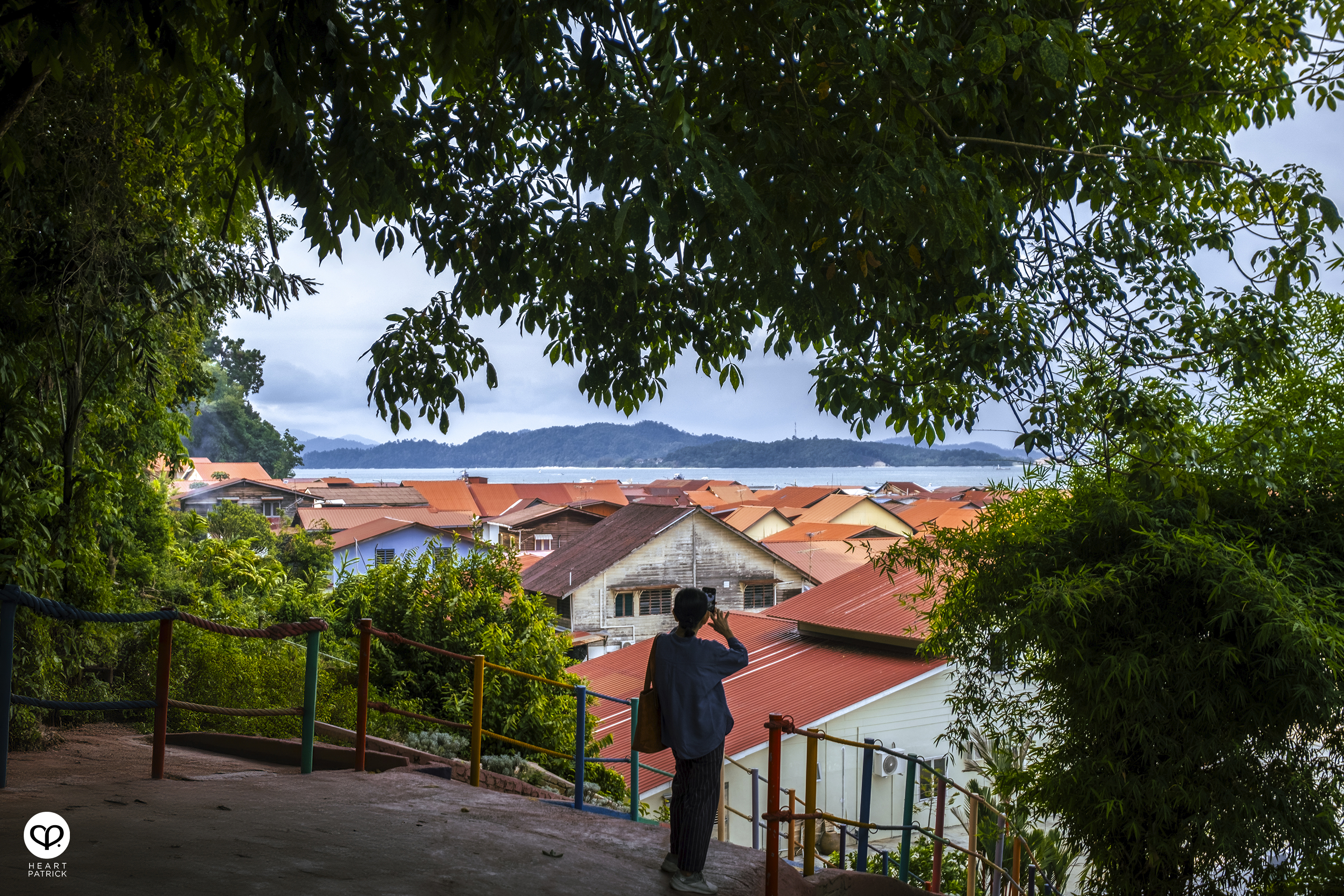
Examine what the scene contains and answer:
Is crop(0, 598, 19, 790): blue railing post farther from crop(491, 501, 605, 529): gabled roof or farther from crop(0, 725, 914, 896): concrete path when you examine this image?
crop(491, 501, 605, 529): gabled roof

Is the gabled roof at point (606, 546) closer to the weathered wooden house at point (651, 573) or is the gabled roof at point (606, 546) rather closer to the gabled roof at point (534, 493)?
the weathered wooden house at point (651, 573)

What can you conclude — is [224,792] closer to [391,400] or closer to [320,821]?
[320,821]

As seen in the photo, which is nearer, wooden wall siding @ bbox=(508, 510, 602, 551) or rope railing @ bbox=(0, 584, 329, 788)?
rope railing @ bbox=(0, 584, 329, 788)

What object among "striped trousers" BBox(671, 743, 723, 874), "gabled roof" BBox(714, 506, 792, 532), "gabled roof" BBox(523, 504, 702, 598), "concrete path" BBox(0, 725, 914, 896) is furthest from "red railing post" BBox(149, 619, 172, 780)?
"gabled roof" BBox(714, 506, 792, 532)

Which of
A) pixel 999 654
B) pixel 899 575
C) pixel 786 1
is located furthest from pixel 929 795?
pixel 786 1

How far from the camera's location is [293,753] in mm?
6957

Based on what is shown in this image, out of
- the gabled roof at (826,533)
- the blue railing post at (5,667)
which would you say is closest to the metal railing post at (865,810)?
the blue railing post at (5,667)

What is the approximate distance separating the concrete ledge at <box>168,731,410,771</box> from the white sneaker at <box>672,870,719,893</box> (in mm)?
2838

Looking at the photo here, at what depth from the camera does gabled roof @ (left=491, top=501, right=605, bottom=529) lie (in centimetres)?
4084

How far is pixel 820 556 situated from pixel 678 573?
21.2ft

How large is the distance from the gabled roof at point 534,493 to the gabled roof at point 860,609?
105 feet

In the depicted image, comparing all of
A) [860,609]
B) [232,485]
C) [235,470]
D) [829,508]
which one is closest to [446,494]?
[235,470]

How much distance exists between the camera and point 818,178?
5.11 meters

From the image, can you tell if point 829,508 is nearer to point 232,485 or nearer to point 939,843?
point 232,485
